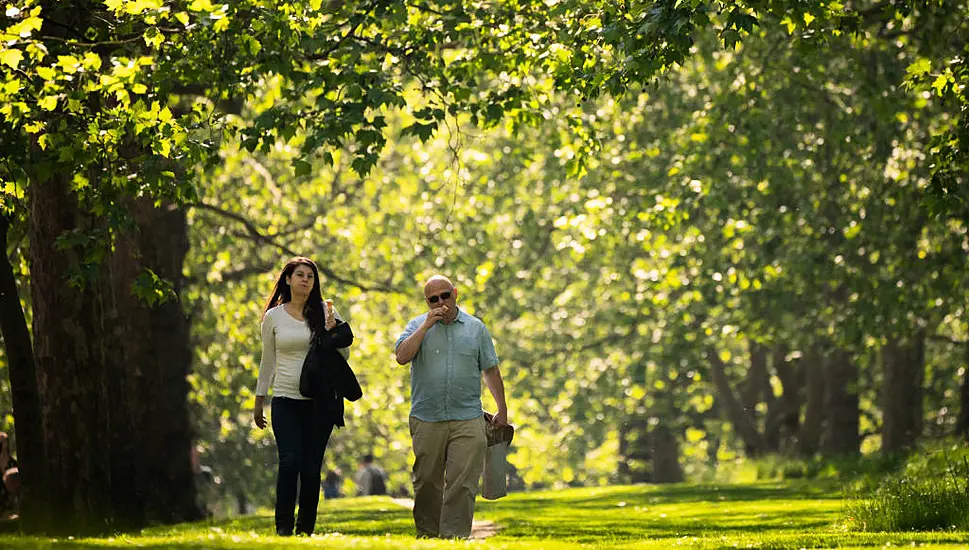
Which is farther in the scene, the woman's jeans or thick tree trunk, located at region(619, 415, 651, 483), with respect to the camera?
thick tree trunk, located at region(619, 415, 651, 483)

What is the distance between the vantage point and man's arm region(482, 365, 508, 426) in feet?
36.5

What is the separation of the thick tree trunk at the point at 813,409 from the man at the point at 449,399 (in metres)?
19.4

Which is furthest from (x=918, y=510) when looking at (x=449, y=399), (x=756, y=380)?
(x=756, y=380)

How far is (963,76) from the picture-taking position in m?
13.3

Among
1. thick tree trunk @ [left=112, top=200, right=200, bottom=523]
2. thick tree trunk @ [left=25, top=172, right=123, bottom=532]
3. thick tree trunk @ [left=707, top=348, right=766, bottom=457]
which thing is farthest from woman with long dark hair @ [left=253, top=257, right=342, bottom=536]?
thick tree trunk @ [left=707, top=348, right=766, bottom=457]

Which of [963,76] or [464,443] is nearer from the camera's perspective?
[464,443]

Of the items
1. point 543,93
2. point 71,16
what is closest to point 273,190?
point 543,93

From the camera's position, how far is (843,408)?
29359mm

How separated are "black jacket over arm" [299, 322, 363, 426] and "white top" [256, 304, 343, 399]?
0.27ft

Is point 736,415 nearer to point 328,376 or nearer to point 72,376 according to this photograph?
point 72,376

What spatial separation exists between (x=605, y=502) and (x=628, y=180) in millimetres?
6139

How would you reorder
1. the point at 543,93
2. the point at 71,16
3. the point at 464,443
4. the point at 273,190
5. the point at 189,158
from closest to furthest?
the point at 464,443 < the point at 189,158 < the point at 71,16 < the point at 543,93 < the point at 273,190

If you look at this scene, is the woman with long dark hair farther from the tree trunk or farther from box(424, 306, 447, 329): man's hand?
the tree trunk

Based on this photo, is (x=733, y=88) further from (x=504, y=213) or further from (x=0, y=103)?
(x=0, y=103)
